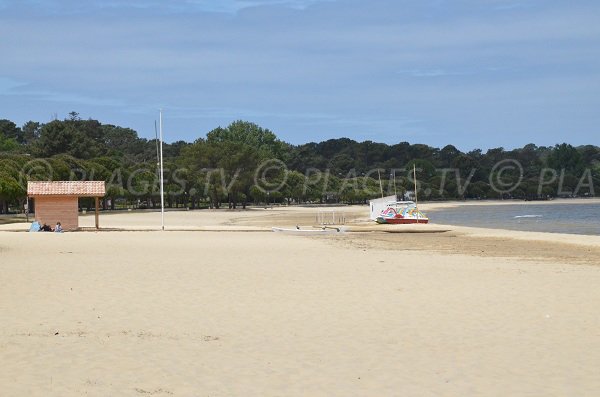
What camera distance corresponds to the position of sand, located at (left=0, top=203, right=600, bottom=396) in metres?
7.87

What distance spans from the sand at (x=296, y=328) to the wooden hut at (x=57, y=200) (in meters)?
17.9

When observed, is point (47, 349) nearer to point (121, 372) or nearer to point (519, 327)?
point (121, 372)

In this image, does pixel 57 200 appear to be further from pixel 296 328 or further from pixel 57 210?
pixel 296 328

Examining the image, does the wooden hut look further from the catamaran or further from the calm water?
the calm water

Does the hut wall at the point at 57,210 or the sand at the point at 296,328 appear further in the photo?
the hut wall at the point at 57,210

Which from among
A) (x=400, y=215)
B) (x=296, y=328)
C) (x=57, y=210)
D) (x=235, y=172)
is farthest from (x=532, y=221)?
(x=296, y=328)

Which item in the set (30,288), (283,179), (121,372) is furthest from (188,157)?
(121,372)

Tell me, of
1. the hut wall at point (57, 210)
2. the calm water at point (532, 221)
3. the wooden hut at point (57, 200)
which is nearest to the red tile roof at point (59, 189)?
the wooden hut at point (57, 200)

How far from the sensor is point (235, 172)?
94.2 meters

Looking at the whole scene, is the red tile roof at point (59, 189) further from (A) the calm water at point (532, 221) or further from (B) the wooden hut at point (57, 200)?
(A) the calm water at point (532, 221)

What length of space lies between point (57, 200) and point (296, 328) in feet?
97.3

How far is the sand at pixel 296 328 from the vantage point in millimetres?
7866

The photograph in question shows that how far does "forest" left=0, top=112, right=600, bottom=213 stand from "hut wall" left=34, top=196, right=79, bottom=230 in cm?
1770

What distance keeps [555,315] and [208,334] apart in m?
5.21
